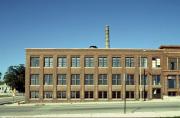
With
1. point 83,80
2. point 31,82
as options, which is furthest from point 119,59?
point 31,82

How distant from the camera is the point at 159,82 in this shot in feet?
241

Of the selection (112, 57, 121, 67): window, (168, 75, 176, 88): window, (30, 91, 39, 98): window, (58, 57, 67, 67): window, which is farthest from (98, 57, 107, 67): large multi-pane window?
(30, 91, 39, 98): window

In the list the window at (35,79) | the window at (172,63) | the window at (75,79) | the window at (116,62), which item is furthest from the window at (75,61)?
the window at (172,63)

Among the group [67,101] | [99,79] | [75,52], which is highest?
[75,52]

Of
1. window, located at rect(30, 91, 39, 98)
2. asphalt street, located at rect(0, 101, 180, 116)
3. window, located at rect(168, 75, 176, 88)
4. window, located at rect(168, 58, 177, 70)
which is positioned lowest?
asphalt street, located at rect(0, 101, 180, 116)

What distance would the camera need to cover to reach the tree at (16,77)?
434 ft

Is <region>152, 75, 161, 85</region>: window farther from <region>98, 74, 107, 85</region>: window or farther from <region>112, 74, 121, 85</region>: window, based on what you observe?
<region>98, 74, 107, 85</region>: window

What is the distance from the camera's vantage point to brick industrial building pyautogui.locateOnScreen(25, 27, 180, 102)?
72188 mm

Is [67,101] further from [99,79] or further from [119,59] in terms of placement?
[119,59]

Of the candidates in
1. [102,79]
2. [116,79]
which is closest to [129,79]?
[116,79]

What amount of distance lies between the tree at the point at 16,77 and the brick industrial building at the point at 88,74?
6205cm

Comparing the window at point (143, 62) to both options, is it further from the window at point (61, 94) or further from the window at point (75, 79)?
the window at point (61, 94)

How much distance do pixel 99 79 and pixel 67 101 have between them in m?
7.88

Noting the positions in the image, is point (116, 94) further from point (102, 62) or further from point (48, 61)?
point (48, 61)
